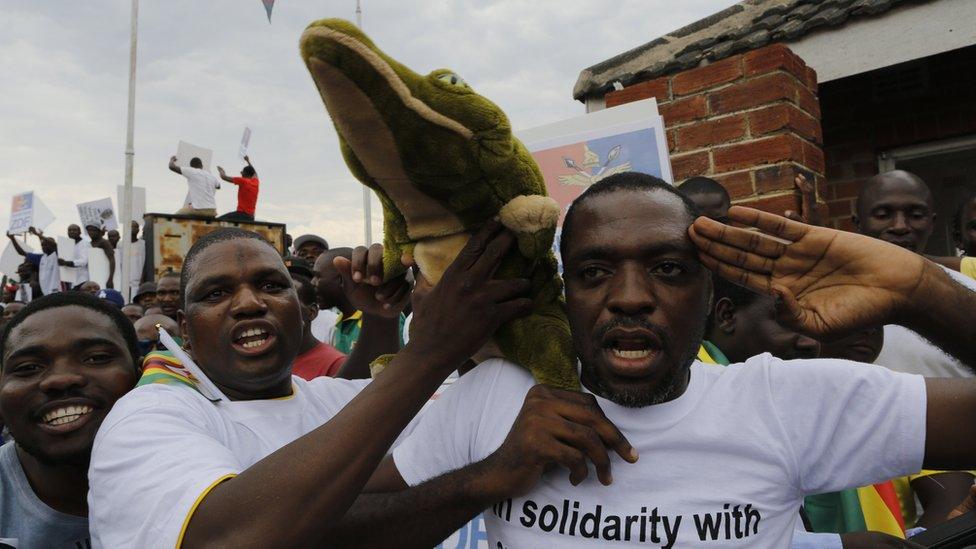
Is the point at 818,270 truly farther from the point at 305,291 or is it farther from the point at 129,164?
the point at 129,164

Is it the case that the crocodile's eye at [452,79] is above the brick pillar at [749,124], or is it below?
below

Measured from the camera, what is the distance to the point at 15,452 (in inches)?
85.6

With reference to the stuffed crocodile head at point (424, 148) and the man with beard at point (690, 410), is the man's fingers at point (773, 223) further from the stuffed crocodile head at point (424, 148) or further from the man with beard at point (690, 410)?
the stuffed crocodile head at point (424, 148)

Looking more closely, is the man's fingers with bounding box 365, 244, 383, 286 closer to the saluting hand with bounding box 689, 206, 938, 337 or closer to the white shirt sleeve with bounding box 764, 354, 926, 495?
the saluting hand with bounding box 689, 206, 938, 337

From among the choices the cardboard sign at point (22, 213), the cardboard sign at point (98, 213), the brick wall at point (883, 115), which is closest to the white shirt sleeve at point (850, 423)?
the brick wall at point (883, 115)

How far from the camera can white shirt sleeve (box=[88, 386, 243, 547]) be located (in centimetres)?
140

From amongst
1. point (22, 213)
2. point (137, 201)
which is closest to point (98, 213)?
point (137, 201)

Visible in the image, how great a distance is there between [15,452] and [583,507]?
1.74 meters

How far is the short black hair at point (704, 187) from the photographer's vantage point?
306cm

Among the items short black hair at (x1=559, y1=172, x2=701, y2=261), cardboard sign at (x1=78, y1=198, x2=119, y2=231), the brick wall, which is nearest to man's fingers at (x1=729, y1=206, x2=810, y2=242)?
short black hair at (x1=559, y1=172, x2=701, y2=261)

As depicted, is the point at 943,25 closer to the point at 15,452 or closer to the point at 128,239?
the point at 15,452

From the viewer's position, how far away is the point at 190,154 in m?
9.82

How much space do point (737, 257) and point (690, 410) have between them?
0.35m

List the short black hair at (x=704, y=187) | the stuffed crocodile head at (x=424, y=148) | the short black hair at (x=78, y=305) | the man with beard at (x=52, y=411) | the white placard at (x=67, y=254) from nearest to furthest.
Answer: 1. the stuffed crocodile head at (x=424, y=148)
2. the man with beard at (x=52, y=411)
3. the short black hair at (x=78, y=305)
4. the short black hair at (x=704, y=187)
5. the white placard at (x=67, y=254)
